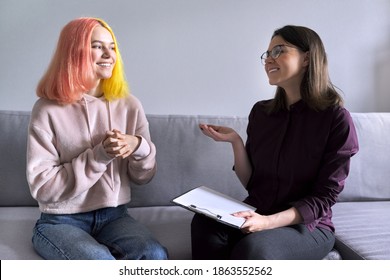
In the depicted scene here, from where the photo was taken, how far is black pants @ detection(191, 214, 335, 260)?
3.06ft

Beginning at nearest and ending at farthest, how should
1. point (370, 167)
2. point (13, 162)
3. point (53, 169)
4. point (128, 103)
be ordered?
1. point (53, 169)
2. point (128, 103)
3. point (13, 162)
4. point (370, 167)

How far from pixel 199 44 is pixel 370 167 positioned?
2.77ft

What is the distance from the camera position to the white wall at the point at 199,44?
150cm

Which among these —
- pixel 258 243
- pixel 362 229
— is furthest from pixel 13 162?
pixel 362 229

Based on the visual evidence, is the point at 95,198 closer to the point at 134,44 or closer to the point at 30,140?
the point at 30,140

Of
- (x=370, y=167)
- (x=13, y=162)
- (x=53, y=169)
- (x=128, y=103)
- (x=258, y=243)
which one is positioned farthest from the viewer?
(x=370, y=167)

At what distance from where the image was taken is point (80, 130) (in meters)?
1.09

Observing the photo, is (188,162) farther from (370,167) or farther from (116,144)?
(370,167)

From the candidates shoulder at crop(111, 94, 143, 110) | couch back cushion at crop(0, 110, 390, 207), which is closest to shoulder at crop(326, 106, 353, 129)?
couch back cushion at crop(0, 110, 390, 207)

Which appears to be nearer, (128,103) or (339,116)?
(339,116)

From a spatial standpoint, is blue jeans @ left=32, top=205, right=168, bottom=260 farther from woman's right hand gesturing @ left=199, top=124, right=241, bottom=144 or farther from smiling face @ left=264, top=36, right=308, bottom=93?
smiling face @ left=264, top=36, right=308, bottom=93

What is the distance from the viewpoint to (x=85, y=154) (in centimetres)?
105

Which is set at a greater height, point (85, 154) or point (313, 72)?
point (313, 72)

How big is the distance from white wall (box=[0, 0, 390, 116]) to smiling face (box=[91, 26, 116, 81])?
0.45 m
